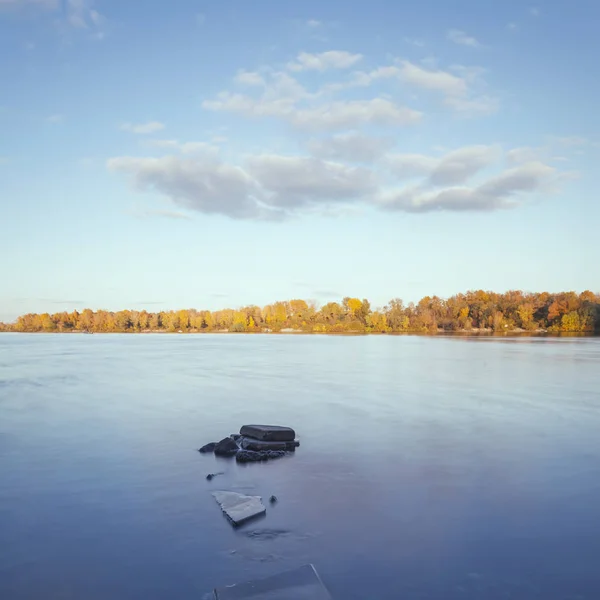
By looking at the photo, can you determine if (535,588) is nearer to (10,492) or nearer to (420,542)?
(420,542)

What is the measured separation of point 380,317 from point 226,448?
125722 millimetres

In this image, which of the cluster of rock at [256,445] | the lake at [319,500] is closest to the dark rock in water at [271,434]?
the cluster of rock at [256,445]

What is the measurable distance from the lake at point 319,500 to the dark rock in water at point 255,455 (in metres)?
0.41

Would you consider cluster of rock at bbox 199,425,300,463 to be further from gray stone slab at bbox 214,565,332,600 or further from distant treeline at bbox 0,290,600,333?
distant treeline at bbox 0,290,600,333

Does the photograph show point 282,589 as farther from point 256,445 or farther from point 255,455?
point 256,445

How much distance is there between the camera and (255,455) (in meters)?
10.9

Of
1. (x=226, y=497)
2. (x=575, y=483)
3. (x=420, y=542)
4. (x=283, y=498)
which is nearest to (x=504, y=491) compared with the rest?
(x=575, y=483)

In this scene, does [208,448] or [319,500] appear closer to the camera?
[319,500]

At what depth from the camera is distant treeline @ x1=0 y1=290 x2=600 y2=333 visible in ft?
366

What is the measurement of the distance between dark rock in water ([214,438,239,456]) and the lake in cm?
21

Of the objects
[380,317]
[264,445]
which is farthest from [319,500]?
[380,317]

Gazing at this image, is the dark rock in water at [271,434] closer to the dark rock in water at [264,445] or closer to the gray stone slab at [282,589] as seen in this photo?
the dark rock in water at [264,445]

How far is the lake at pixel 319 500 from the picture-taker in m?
5.84

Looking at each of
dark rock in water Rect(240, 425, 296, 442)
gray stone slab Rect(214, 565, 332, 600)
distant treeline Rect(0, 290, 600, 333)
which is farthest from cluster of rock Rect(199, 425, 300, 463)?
distant treeline Rect(0, 290, 600, 333)
